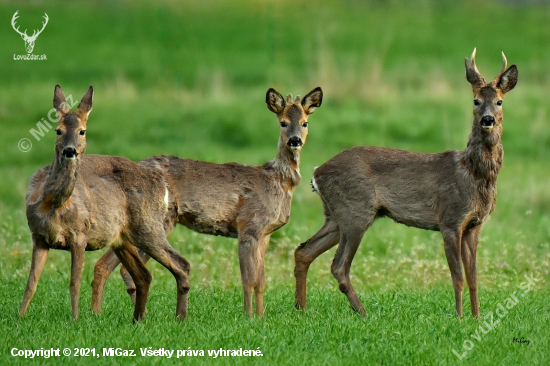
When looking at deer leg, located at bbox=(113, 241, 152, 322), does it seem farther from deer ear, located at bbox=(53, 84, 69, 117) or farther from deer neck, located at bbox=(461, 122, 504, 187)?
deer neck, located at bbox=(461, 122, 504, 187)

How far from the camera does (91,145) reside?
19750 mm

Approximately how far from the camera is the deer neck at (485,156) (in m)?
9.03

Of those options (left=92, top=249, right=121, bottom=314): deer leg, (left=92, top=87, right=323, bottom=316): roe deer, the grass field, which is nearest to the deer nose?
(left=92, top=87, right=323, bottom=316): roe deer

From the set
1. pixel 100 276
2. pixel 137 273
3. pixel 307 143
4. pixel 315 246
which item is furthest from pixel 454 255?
pixel 307 143

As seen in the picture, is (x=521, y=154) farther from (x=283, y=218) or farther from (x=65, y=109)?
(x=65, y=109)

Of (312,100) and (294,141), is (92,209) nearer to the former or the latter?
(294,141)

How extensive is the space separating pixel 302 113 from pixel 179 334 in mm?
3197

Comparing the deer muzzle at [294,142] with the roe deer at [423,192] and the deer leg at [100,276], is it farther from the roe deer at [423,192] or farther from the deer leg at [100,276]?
the deer leg at [100,276]

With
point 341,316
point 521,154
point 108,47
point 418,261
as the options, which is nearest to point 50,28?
point 108,47

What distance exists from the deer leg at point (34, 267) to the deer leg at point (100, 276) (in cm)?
82

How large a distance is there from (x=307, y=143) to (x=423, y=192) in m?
11.6

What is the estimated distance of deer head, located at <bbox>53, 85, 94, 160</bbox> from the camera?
308 inches

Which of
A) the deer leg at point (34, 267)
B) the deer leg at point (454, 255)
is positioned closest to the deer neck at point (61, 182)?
the deer leg at point (34, 267)

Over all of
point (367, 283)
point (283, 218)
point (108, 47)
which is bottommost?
point (367, 283)
